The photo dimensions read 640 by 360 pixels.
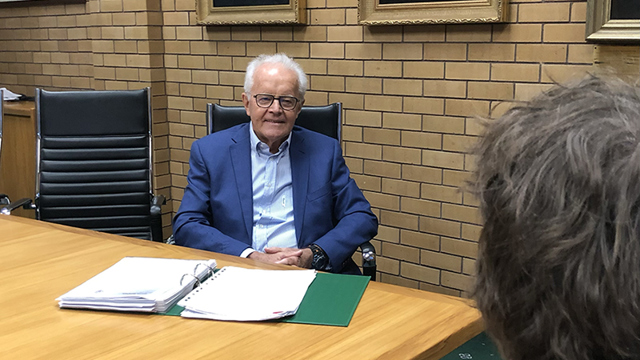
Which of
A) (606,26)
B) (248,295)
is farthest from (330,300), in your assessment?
(606,26)

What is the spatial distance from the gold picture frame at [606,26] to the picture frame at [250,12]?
1.38m

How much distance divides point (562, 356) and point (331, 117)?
7.05 feet

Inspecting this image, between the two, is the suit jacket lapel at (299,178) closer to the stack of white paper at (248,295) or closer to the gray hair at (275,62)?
the gray hair at (275,62)

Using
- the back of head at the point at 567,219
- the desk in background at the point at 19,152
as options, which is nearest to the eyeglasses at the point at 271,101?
the back of head at the point at 567,219

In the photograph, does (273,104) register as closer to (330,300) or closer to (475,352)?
(330,300)

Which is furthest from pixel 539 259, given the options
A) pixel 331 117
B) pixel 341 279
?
pixel 331 117

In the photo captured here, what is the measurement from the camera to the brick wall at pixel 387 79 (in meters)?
2.67

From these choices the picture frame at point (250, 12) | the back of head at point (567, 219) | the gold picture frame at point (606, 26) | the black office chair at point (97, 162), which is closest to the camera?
the back of head at point (567, 219)

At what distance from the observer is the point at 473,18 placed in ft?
8.77

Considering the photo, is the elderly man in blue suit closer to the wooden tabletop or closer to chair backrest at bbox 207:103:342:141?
chair backrest at bbox 207:103:342:141

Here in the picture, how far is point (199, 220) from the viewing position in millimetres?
2283

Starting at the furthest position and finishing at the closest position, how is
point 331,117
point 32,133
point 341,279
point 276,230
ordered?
point 32,133 < point 331,117 < point 276,230 < point 341,279

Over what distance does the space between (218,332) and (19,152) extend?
3.49 m

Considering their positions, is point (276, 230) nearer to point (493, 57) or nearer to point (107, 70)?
point (493, 57)
